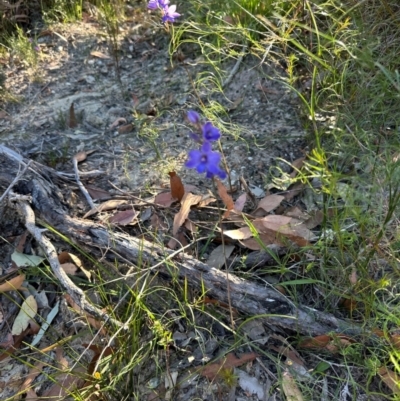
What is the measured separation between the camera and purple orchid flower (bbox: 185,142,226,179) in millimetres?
1344

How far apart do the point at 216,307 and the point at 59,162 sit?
1.08 meters

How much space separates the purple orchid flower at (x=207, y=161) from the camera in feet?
4.41

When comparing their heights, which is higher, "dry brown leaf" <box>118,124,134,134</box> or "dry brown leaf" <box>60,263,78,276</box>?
"dry brown leaf" <box>118,124,134,134</box>

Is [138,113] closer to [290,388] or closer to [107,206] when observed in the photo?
[107,206]

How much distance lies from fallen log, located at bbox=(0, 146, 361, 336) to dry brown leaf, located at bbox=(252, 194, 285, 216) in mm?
348

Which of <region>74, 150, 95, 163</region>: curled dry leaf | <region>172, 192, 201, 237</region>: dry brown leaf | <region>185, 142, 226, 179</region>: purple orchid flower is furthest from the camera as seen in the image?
<region>74, 150, 95, 163</region>: curled dry leaf

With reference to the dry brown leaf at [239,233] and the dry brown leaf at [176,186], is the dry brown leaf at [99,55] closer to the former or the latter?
the dry brown leaf at [176,186]

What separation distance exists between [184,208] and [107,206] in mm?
332

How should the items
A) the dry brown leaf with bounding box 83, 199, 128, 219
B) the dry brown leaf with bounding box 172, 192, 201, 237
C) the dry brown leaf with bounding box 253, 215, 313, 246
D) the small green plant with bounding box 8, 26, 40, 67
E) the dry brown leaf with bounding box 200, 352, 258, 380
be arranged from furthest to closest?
the small green plant with bounding box 8, 26, 40, 67
the dry brown leaf with bounding box 83, 199, 128, 219
the dry brown leaf with bounding box 172, 192, 201, 237
the dry brown leaf with bounding box 253, 215, 313, 246
the dry brown leaf with bounding box 200, 352, 258, 380

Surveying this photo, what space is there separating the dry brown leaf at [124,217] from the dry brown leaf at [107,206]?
0.05 m

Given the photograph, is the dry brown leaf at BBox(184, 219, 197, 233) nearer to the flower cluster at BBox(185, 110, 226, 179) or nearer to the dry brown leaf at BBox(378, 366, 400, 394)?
the flower cluster at BBox(185, 110, 226, 179)

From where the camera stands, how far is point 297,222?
196 cm

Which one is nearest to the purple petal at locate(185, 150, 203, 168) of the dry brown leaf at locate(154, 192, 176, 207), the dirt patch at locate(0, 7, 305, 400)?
the dirt patch at locate(0, 7, 305, 400)

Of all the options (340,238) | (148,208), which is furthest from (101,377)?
(340,238)
